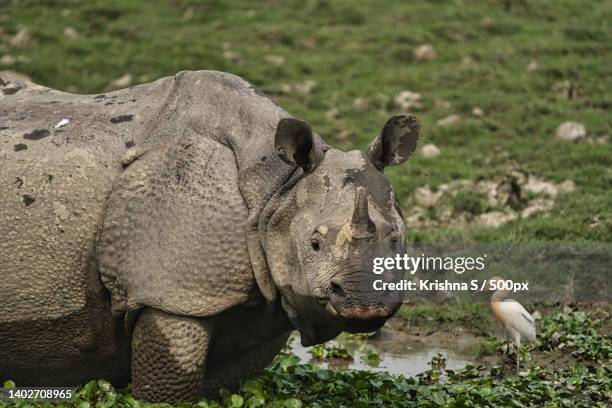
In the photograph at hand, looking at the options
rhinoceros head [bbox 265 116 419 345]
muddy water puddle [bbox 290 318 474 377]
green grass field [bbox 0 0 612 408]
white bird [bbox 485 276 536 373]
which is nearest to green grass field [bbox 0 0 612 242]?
green grass field [bbox 0 0 612 408]

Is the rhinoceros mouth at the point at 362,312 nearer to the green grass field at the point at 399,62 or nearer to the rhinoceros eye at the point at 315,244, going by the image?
the rhinoceros eye at the point at 315,244

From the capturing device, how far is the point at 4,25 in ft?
60.3

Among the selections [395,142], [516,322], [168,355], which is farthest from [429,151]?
[168,355]

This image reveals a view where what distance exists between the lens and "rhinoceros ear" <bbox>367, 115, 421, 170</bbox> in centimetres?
609

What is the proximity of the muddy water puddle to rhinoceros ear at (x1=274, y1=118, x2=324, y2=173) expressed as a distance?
3.03 metres

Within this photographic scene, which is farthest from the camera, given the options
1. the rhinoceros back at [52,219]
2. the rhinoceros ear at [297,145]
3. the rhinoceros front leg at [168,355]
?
the rhinoceros back at [52,219]

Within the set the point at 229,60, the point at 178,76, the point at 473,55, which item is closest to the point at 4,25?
the point at 229,60

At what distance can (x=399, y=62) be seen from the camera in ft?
55.5

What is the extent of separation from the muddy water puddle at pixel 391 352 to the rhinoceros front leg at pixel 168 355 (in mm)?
2708

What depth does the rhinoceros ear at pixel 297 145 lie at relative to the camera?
586 cm

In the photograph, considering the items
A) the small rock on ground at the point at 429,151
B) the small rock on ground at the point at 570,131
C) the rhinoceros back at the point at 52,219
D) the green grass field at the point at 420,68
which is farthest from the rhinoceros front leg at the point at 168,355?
the small rock on ground at the point at 570,131

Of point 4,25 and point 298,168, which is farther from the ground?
point 298,168

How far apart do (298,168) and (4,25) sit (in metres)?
13.3

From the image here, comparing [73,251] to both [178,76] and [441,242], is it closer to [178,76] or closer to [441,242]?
[178,76]
